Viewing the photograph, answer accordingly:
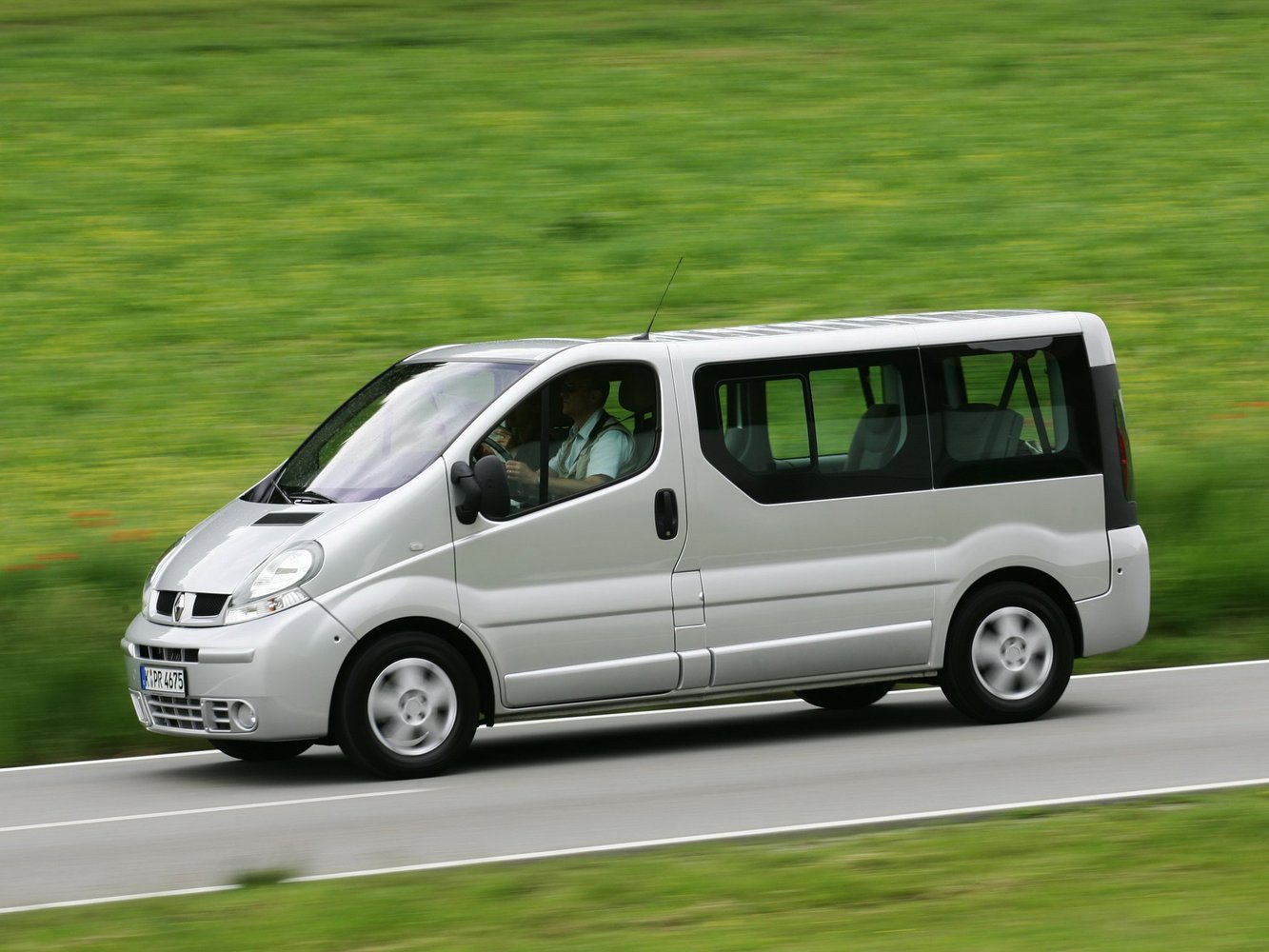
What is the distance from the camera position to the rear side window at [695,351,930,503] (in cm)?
1002

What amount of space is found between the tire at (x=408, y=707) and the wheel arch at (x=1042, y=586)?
9.06ft

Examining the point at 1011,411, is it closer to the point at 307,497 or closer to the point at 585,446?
the point at 585,446

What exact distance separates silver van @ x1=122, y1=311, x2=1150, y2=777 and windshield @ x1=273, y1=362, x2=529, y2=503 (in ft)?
0.06

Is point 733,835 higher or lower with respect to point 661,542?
lower

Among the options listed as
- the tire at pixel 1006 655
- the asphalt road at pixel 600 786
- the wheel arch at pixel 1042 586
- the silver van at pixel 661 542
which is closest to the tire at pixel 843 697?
the asphalt road at pixel 600 786

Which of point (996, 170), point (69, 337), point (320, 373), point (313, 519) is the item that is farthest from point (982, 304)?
Answer: point (313, 519)

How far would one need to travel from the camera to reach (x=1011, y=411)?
10.6m

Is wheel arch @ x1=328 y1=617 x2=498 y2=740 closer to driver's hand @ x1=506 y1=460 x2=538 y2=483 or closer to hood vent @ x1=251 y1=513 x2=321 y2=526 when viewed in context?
hood vent @ x1=251 y1=513 x2=321 y2=526

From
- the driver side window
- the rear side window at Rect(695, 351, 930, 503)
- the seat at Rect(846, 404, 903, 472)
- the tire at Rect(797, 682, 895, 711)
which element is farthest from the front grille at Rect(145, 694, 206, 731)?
the tire at Rect(797, 682, 895, 711)

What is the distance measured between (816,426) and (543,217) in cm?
1317

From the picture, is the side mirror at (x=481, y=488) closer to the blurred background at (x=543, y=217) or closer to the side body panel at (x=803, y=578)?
the side body panel at (x=803, y=578)

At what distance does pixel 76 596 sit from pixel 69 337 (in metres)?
8.57

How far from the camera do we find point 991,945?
236 inches

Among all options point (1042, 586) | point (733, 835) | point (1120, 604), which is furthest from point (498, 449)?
point (1120, 604)
